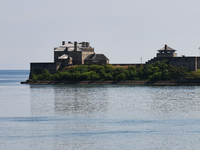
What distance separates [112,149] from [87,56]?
10328cm

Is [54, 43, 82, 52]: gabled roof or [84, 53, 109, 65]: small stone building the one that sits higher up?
[54, 43, 82, 52]: gabled roof

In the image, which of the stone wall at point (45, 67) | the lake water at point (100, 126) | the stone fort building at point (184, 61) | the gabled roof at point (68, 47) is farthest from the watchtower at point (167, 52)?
the lake water at point (100, 126)

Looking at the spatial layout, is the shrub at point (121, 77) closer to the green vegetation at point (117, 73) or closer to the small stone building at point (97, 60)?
the green vegetation at point (117, 73)

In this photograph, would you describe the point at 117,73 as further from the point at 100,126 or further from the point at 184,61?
the point at 100,126

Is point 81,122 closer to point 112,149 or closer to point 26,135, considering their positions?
point 26,135

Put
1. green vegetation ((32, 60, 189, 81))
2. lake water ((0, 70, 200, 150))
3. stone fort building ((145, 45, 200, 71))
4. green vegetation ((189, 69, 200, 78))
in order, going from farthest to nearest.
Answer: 1. stone fort building ((145, 45, 200, 71))
2. green vegetation ((32, 60, 189, 81))
3. green vegetation ((189, 69, 200, 78))
4. lake water ((0, 70, 200, 150))

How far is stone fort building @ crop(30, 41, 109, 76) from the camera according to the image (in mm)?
132750

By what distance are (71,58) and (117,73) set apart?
58.9ft

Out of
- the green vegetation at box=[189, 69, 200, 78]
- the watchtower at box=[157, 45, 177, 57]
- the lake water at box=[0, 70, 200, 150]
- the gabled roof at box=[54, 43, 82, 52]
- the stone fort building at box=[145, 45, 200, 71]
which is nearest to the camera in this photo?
the lake water at box=[0, 70, 200, 150]

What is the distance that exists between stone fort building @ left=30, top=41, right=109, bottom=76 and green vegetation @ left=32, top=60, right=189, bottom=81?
325cm

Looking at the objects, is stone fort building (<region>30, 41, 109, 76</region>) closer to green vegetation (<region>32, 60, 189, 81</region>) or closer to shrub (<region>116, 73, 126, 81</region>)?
green vegetation (<region>32, 60, 189, 81</region>)

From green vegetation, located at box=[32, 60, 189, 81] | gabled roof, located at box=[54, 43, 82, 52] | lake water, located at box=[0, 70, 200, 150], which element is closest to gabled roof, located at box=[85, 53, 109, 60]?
gabled roof, located at box=[54, 43, 82, 52]

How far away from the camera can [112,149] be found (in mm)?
34719

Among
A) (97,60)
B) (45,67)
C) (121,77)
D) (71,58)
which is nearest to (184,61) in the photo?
(121,77)
